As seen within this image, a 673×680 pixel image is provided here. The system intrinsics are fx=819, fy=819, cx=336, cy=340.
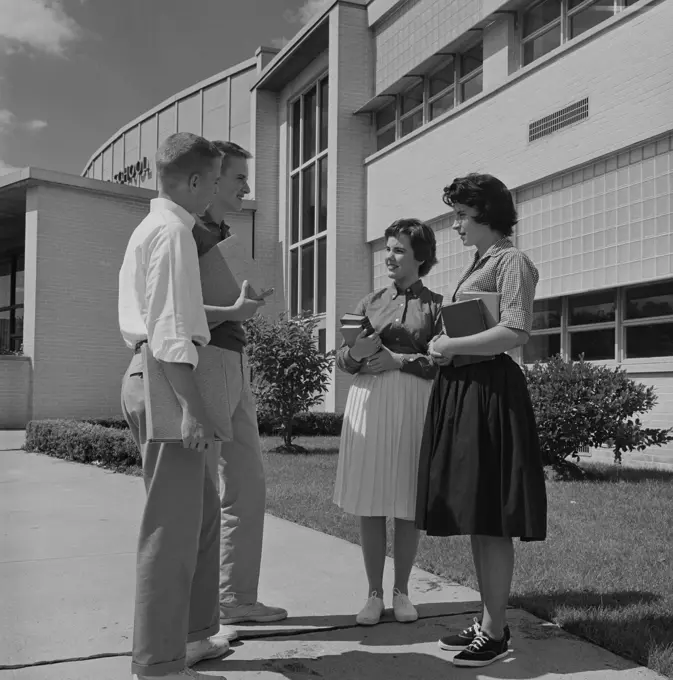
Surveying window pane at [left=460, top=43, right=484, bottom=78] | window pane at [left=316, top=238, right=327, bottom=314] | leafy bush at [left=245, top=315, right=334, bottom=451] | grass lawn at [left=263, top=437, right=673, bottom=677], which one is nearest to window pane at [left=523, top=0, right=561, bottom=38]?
window pane at [left=460, top=43, right=484, bottom=78]

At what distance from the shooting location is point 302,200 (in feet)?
73.8

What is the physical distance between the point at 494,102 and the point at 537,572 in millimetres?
11417

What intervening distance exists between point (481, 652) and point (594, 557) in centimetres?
224

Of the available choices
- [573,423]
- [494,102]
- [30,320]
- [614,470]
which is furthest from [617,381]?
[30,320]

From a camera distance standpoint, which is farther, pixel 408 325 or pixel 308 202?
pixel 308 202

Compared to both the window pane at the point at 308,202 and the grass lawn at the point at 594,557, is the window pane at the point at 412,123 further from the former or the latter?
the grass lawn at the point at 594,557

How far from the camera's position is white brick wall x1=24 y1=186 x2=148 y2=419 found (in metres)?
19.9

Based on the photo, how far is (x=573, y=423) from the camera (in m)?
9.21

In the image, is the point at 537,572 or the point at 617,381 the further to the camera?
the point at 617,381

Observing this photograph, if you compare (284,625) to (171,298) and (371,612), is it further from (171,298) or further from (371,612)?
(171,298)

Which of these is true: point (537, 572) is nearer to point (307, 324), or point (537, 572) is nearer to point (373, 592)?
point (373, 592)

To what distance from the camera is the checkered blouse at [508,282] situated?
3.55 meters

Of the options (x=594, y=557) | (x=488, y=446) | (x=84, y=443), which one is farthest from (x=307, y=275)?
(x=488, y=446)

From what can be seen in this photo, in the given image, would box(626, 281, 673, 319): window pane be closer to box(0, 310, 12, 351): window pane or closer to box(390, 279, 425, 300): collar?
box(390, 279, 425, 300): collar
